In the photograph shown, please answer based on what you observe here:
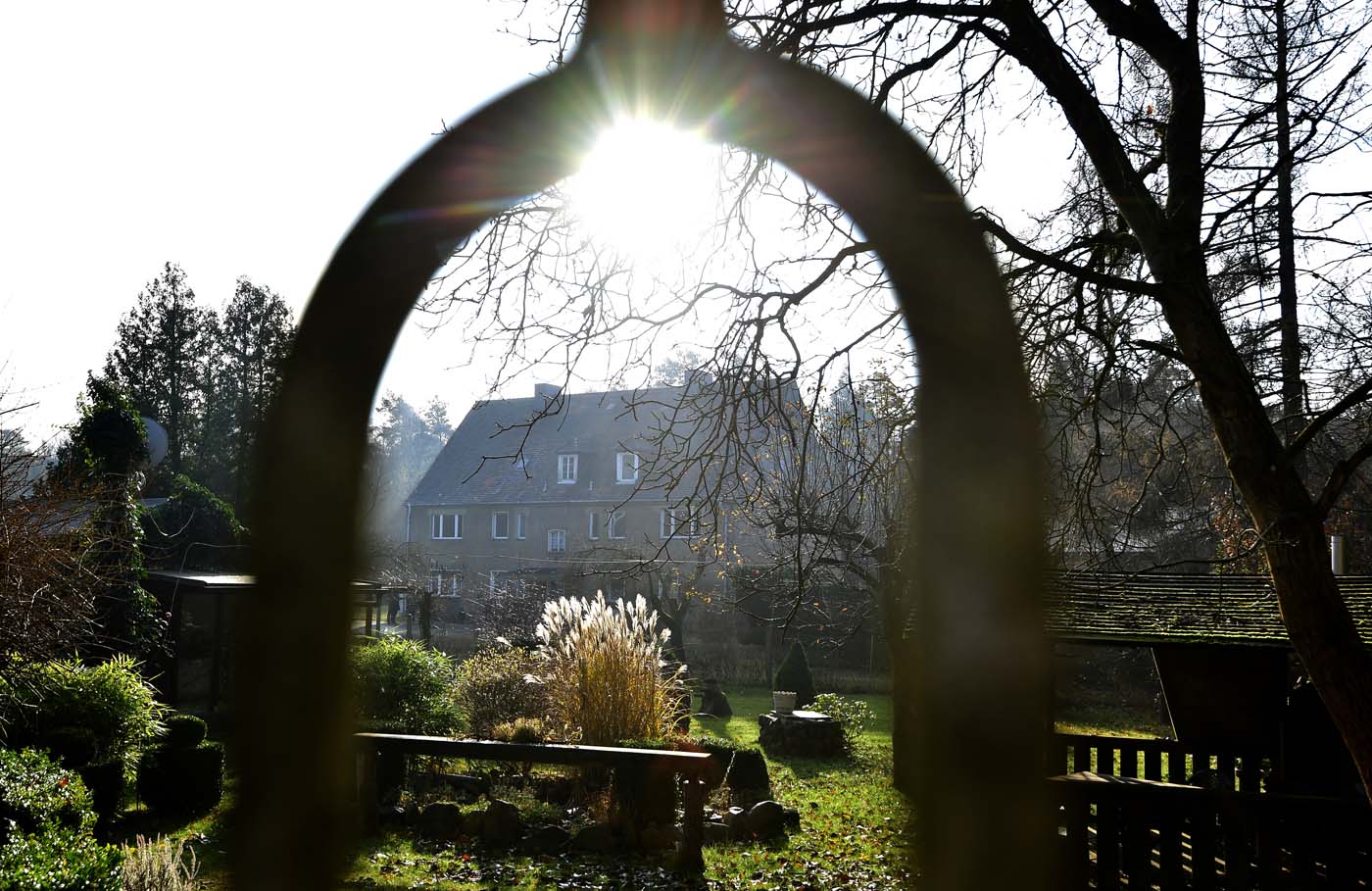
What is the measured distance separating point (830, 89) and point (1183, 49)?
1587mm

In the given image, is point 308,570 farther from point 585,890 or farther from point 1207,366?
point 1207,366

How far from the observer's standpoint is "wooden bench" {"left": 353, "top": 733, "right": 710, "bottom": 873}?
7352 millimetres

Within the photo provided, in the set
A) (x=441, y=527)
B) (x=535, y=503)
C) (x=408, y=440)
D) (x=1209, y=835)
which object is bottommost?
(x=1209, y=835)

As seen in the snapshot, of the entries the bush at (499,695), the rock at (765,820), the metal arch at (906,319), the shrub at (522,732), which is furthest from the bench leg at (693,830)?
the bush at (499,695)

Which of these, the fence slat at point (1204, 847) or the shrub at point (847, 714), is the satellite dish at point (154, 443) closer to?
the shrub at point (847, 714)

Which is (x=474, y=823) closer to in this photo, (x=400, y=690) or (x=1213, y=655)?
(x=400, y=690)

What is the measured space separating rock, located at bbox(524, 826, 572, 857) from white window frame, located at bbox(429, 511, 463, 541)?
27347mm

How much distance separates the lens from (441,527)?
35.1 meters

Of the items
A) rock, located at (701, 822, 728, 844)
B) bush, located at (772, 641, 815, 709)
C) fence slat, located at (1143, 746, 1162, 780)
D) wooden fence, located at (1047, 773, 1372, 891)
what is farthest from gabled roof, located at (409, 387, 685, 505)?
wooden fence, located at (1047, 773, 1372, 891)

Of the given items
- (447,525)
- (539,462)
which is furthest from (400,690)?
(447,525)

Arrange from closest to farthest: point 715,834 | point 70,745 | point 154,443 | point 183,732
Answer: point 70,745 → point 715,834 → point 183,732 → point 154,443

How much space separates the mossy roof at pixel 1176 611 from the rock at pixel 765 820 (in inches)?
111

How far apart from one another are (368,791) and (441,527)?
89.2ft

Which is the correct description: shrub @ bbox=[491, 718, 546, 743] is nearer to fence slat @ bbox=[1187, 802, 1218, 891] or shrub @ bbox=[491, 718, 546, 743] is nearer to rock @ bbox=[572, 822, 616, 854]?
rock @ bbox=[572, 822, 616, 854]
